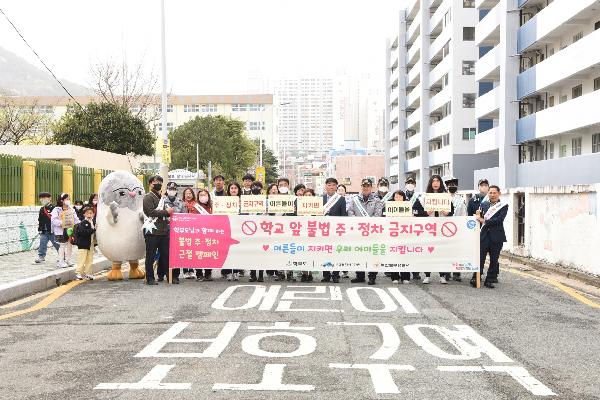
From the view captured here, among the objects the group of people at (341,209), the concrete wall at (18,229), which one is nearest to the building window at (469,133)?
the concrete wall at (18,229)

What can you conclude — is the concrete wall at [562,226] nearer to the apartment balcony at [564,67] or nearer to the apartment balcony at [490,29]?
the apartment balcony at [564,67]

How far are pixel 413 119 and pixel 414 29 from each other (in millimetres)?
9065

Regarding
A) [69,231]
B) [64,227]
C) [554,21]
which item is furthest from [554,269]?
[554,21]

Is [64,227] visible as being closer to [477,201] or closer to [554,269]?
[477,201]

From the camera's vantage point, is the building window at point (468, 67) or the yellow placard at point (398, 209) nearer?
the yellow placard at point (398, 209)

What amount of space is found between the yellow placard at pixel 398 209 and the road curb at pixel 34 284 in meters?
6.16

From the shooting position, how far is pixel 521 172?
35625mm

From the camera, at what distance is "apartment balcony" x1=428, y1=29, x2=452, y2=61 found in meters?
57.4

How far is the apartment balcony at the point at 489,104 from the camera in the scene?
39.6 metres

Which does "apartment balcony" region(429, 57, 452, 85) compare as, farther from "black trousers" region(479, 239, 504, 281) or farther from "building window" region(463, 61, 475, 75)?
"black trousers" region(479, 239, 504, 281)

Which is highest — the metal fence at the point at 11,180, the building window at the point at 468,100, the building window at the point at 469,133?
the building window at the point at 468,100

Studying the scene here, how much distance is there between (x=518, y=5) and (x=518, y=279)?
85.3ft

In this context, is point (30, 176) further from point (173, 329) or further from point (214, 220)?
point (173, 329)

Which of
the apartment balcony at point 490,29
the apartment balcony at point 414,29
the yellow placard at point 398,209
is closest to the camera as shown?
the yellow placard at point 398,209
